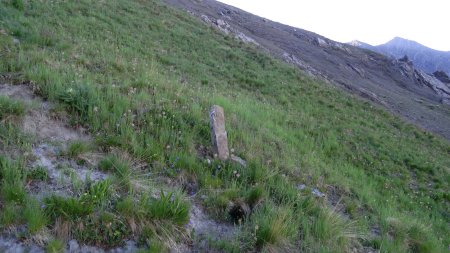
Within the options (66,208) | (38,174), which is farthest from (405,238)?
(38,174)

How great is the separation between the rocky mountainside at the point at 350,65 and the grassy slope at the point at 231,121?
13956 millimetres

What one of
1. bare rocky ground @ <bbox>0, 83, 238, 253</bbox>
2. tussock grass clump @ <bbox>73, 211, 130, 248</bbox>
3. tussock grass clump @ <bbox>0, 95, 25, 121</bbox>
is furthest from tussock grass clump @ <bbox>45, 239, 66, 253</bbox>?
tussock grass clump @ <bbox>0, 95, 25, 121</bbox>

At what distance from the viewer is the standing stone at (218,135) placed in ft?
19.0

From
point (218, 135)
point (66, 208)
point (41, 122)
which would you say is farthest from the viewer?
point (218, 135)

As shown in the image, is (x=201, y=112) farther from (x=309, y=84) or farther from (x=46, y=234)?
(x=309, y=84)

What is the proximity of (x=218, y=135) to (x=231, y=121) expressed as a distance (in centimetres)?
179

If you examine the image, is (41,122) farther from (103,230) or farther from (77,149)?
(103,230)

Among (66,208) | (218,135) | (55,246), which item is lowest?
(55,246)

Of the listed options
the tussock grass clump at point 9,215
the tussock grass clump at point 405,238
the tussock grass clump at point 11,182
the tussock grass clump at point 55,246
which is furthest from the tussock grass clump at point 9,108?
the tussock grass clump at point 405,238

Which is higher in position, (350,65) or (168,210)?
(350,65)

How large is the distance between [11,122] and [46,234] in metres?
2.03

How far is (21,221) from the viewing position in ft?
10.8

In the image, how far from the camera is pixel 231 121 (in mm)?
7801

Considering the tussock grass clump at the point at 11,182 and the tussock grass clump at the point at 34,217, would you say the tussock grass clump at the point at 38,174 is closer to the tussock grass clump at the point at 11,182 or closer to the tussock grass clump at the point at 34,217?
the tussock grass clump at the point at 11,182
